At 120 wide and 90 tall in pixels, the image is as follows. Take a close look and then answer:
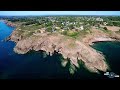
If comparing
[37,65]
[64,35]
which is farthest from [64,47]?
[37,65]

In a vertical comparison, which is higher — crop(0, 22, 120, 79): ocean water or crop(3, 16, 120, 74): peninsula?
crop(3, 16, 120, 74): peninsula

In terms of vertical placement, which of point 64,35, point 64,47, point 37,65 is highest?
point 64,35

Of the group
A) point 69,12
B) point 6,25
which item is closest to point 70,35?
point 69,12

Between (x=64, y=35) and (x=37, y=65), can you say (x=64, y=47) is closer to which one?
(x=64, y=35)

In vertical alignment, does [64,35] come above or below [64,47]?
above

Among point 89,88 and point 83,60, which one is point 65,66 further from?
point 89,88

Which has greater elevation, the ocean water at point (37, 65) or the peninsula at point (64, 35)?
the peninsula at point (64, 35)
